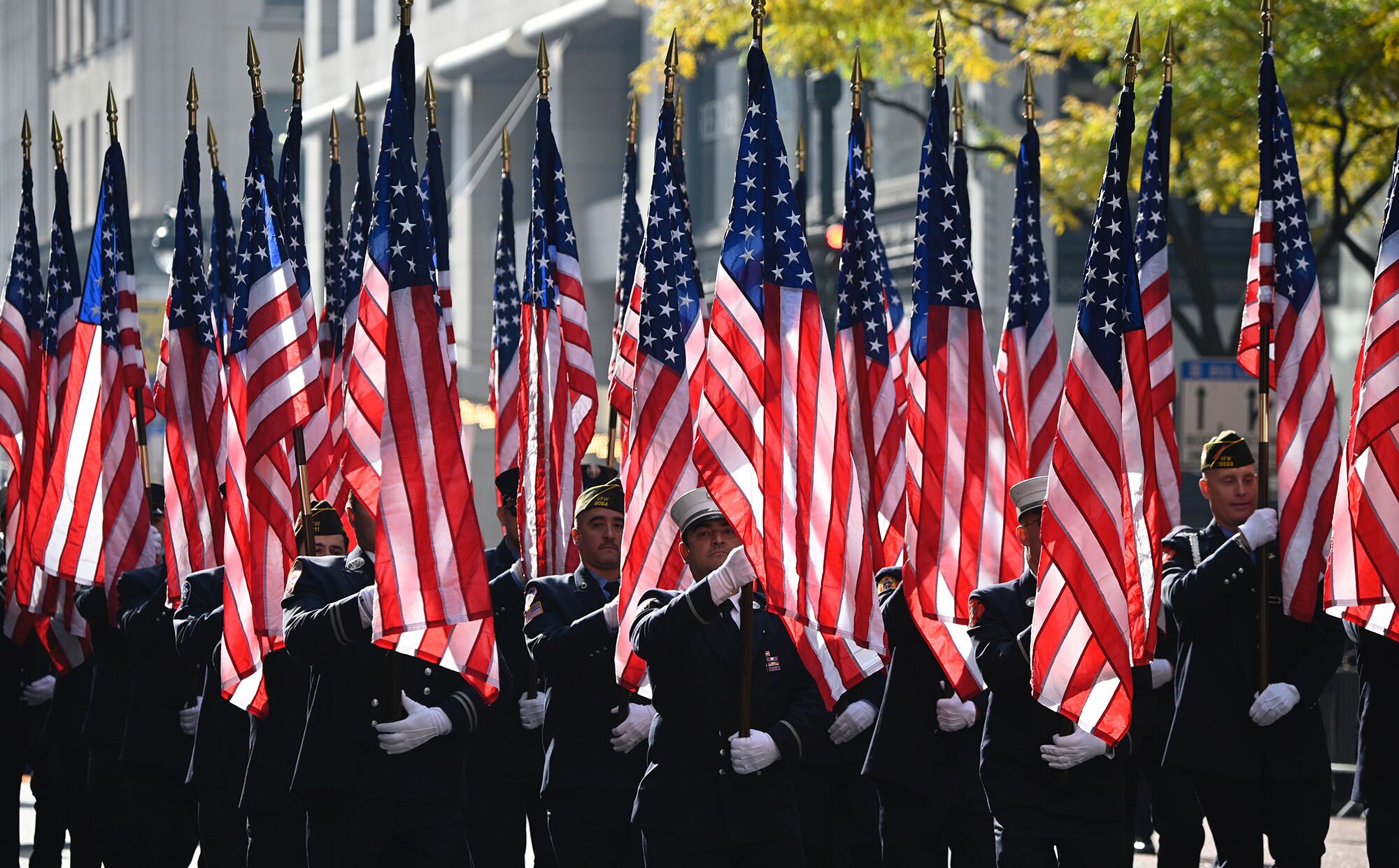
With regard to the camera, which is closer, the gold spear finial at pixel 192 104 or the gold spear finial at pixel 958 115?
the gold spear finial at pixel 192 104

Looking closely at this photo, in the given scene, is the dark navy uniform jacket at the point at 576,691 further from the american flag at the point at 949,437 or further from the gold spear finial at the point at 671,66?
the gold spear finial at the point at 671,66

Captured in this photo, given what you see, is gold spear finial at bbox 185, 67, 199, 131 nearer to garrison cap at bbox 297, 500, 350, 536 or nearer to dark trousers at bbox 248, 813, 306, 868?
garrison cap at bbox 297, 500, 350, 536

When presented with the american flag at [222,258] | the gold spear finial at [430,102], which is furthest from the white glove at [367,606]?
the gold spear finial at [430,102]

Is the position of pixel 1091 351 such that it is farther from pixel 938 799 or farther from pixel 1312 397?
pixel 938 799

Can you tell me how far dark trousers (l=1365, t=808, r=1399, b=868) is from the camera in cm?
878

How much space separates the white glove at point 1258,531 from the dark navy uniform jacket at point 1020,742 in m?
0.89

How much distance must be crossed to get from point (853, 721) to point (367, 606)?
2.23m

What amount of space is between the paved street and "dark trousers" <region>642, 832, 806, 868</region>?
16.6 feet

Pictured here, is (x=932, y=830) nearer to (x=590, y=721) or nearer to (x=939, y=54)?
(x=590, y=721)

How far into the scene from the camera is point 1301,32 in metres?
16.5

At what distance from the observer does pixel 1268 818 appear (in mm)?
8938

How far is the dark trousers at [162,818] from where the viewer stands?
428 inches

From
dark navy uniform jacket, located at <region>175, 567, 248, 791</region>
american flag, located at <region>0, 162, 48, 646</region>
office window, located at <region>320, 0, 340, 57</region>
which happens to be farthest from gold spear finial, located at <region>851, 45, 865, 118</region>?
office window, located at <region>320, 0, 340, 57</region>

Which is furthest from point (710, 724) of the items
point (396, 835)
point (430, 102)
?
point (430, 102)
